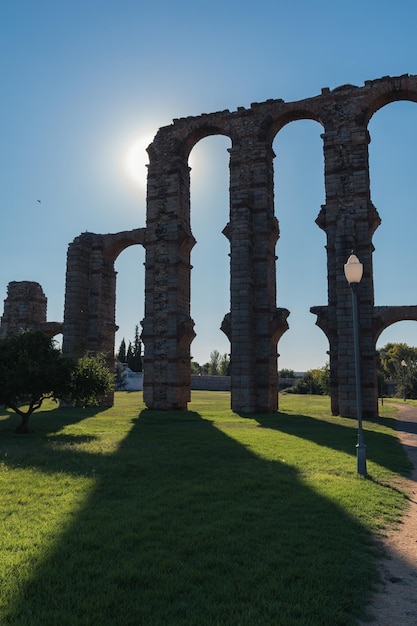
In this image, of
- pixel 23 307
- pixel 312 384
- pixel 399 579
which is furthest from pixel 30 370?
pixel 312 384

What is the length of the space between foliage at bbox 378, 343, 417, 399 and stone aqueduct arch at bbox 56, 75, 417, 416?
97.9 feet

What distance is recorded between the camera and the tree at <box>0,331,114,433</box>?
15.4 meters

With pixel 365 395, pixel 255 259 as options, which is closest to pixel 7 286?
pixel 255 259


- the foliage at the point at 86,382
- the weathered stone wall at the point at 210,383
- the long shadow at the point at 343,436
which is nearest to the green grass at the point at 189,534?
the long shadow at the point at 343,436

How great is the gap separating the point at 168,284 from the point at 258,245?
564 cm

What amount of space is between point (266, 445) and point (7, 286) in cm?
3100

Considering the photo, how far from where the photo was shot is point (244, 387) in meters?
24.8

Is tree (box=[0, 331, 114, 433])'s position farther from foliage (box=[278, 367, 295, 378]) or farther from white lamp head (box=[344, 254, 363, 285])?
foliage (box=[278, 367, 295, 378])

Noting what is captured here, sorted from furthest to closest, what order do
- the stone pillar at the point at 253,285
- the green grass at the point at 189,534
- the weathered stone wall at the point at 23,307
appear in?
the weathered stone wall at the point at 23,307 < the stone pillar at the point at 253,285 < the green grass at the point at 189,534

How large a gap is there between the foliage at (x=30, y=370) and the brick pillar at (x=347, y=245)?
44.1 ft

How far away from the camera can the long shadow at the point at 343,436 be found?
37.9 feet

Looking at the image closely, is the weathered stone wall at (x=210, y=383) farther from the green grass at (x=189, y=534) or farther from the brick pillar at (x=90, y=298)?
the green grass at (x=189, y=534)

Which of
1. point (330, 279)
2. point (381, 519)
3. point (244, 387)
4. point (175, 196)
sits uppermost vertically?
point (175, 196)

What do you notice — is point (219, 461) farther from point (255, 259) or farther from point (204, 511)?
point (255, 259)
